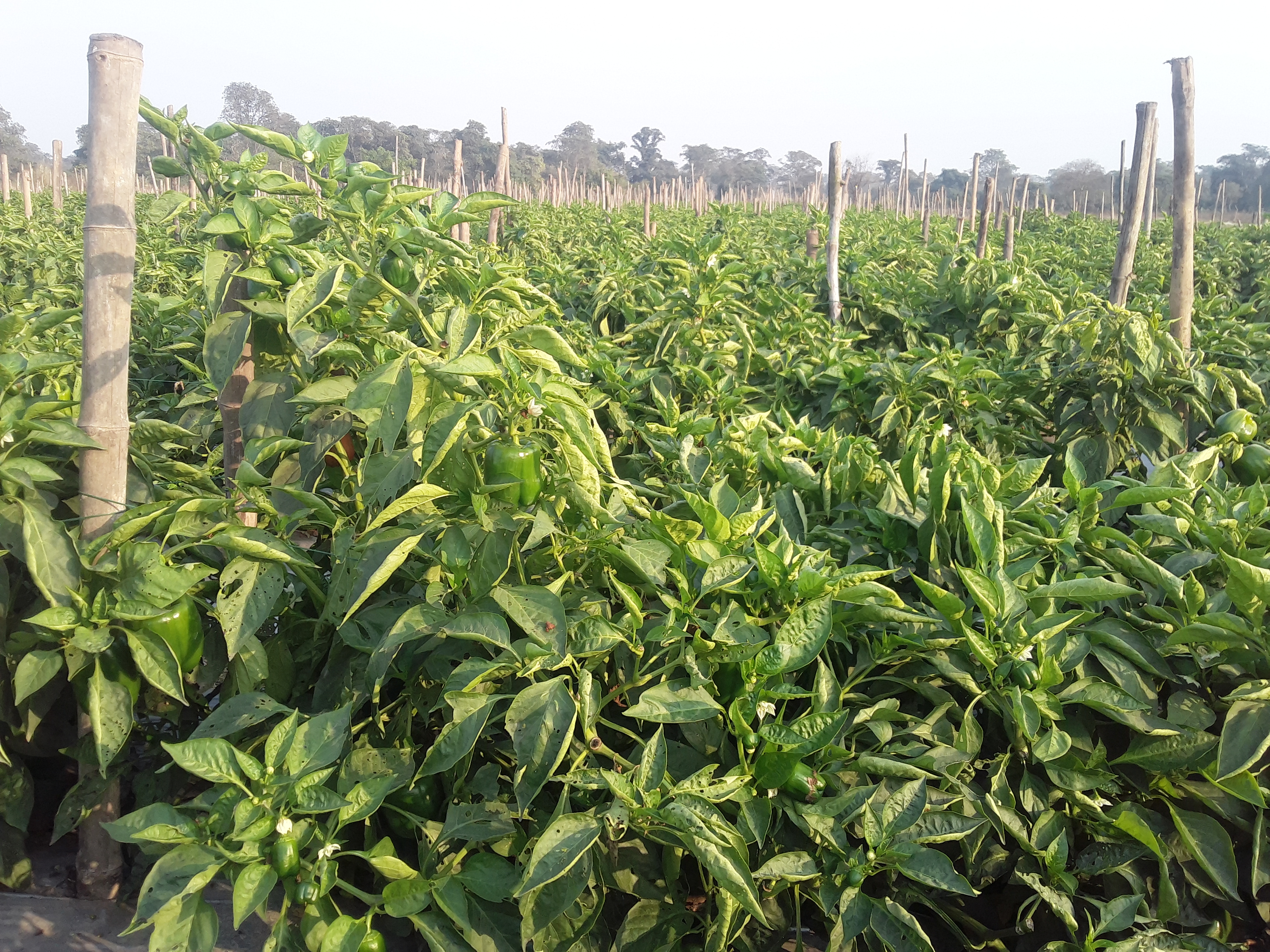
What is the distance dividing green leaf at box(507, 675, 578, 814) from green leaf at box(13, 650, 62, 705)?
0.95 meters

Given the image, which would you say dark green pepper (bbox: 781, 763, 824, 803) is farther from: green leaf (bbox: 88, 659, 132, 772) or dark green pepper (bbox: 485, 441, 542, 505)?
green leaf (bbox: 88, 659, 132, 772)

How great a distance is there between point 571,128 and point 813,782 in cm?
A: 9924

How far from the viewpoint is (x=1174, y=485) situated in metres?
2.20

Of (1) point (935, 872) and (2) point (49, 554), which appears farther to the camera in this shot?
(2) point (49, 554)

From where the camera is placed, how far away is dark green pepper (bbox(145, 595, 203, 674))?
180 cm

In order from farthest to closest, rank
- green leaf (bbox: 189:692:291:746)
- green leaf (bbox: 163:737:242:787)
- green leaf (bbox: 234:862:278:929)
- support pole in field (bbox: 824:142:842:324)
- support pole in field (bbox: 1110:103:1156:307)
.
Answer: support pole in field (bbox: 824:142:842:324)
support pole in field (bbox: 1110:103:1156:307)
green leaf (bbox: 189:692:291:746)
green leaf (bbox: 163:737:242:787)
green leaf (bbox: 234:862:278:929)

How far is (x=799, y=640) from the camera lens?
167 cm

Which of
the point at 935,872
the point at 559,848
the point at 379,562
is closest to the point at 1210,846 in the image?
the point at 935,872

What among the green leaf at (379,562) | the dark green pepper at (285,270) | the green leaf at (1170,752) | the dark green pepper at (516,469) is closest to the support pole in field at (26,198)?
the dark green pepper at (285,270)

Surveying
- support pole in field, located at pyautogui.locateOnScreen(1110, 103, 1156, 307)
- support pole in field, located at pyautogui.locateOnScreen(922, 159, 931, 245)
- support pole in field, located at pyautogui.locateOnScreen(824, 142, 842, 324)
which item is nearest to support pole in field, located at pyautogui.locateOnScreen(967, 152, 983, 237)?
support pole in field, located at pyautogui.locateOnScreen(922, 159, 931, 245)

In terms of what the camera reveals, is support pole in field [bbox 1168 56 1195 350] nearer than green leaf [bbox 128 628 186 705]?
No

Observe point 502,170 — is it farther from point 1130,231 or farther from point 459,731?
point 459,731

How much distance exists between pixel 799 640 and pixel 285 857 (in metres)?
0.94

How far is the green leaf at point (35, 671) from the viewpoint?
1.75m
